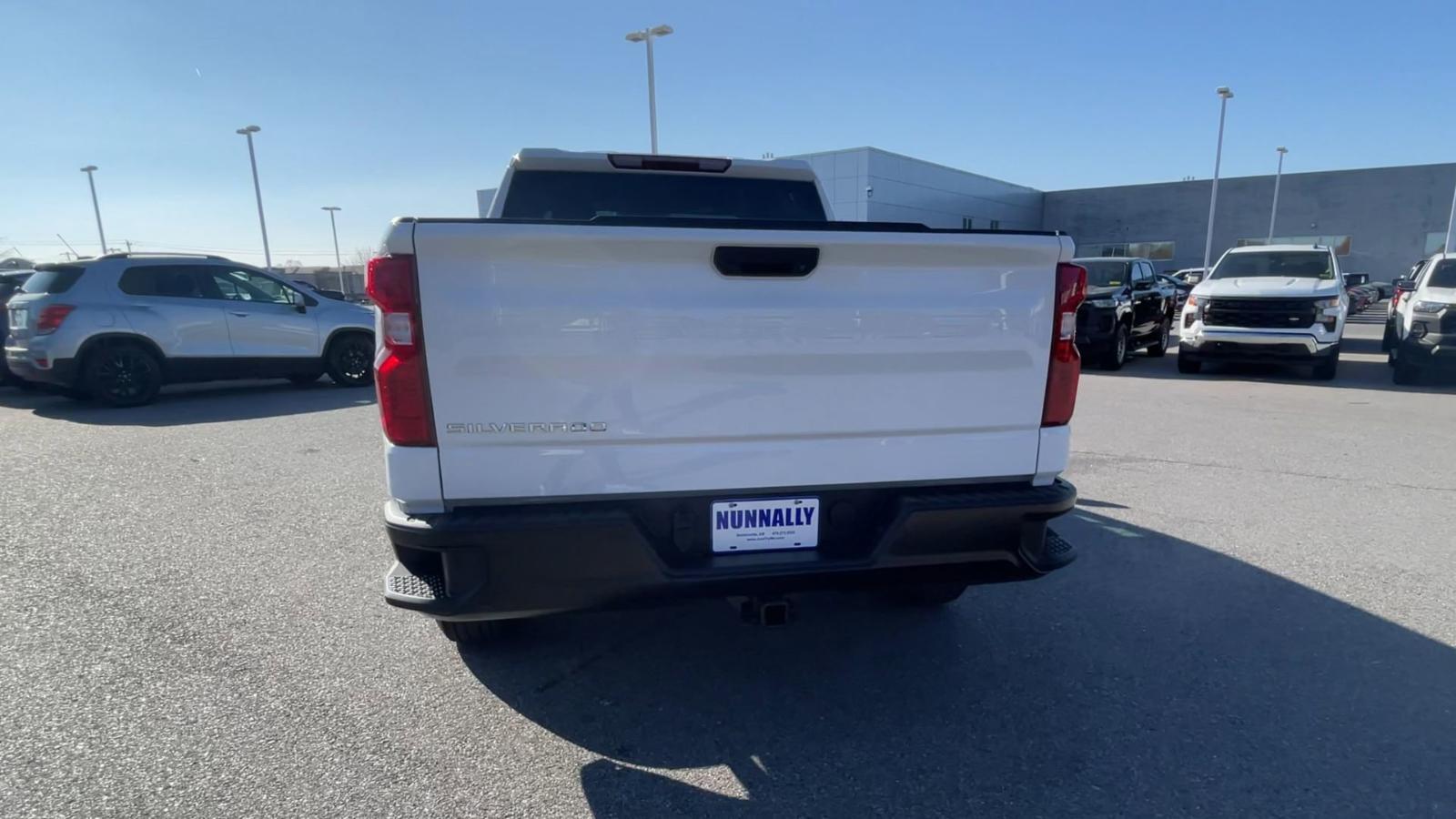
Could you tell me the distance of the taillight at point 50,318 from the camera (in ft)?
28.6

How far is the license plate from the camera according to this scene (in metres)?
2.52

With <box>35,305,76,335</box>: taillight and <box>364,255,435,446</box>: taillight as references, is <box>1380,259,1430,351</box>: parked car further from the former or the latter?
<box>35,305,76,335</box>: taillight

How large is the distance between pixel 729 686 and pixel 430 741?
1.13 m

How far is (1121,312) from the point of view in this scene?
12.9m

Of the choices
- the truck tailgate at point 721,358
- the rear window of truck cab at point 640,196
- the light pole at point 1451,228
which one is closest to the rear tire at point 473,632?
the truck tailgate at point 721,358

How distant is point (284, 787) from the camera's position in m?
2.41

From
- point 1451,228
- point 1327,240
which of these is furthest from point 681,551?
point 1327,240

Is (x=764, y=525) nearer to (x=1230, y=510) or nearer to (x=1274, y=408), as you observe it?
(x=1230, y=510)

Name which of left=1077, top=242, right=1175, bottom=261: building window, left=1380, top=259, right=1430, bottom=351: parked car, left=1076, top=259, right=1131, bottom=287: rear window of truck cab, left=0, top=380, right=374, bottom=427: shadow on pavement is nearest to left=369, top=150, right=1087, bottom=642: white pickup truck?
left=0, top=380, right=374, bottom=427: shadow on pavement

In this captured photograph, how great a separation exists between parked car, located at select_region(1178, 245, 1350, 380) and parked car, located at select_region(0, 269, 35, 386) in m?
16.7

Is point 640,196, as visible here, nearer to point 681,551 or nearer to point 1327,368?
point 681,551

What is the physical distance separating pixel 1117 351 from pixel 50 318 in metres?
15.1

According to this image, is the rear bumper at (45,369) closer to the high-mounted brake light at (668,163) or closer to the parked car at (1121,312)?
the high-mounted brake light at (668,163)

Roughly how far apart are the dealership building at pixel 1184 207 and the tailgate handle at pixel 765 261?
32.0 metres
